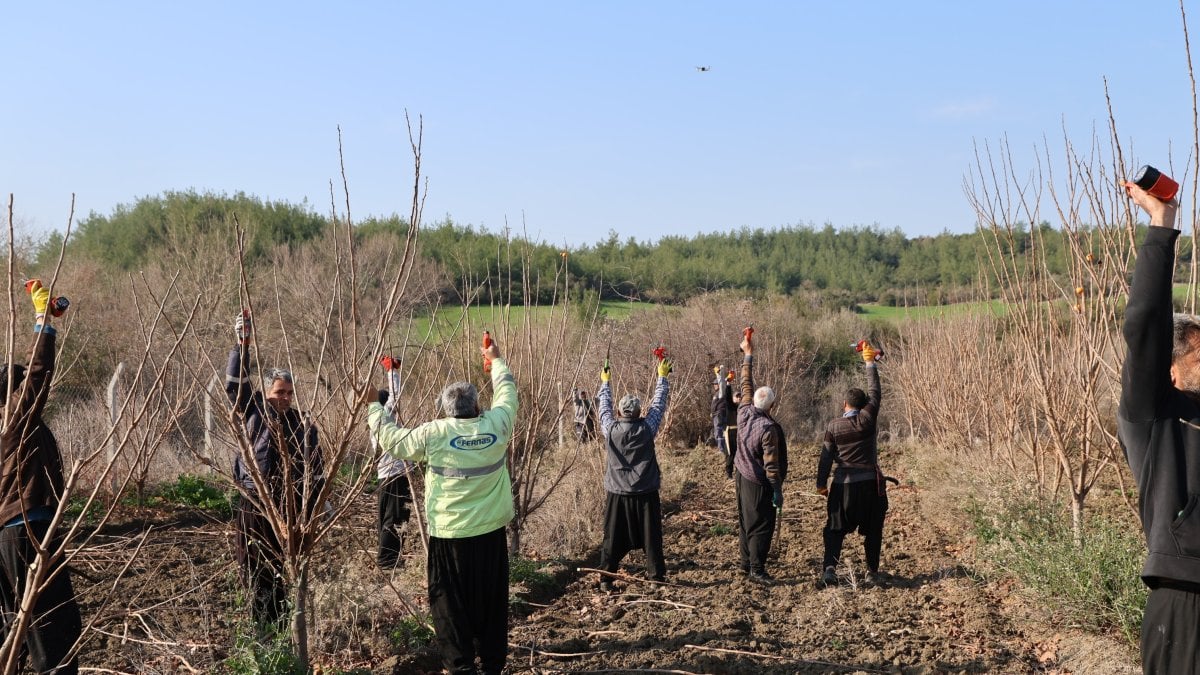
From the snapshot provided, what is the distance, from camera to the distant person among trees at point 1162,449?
103 inches

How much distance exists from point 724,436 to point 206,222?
2114 centimetres

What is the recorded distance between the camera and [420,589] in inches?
279

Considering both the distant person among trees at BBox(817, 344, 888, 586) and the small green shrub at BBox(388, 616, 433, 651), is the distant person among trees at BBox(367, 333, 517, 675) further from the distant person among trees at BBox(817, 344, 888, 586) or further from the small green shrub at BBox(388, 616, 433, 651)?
the distant person among trees at BBox(817, 344, 888, 586)

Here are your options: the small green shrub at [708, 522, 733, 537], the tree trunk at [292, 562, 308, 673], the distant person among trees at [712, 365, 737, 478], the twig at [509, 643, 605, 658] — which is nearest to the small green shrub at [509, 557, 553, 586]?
the twig at [509, 643, 605, 658]

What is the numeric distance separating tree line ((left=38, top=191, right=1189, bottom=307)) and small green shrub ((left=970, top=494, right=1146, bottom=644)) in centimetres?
740

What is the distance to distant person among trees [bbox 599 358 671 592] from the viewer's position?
7684mm

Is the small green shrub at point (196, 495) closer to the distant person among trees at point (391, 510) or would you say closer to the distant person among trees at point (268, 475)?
the distant person among trees at point (391, 510)

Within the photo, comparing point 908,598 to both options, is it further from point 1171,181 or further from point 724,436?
point 724,436

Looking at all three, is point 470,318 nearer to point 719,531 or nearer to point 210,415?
point 210,415

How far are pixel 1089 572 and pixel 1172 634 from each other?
3.52m

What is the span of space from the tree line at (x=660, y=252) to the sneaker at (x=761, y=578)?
734cm

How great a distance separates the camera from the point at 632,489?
767 centimetres

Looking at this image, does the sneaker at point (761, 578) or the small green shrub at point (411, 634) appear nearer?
the small green shrub at point (411, 634)

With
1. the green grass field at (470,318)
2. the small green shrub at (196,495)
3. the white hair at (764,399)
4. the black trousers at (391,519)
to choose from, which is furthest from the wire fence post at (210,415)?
the small green shrub at (196,495)
